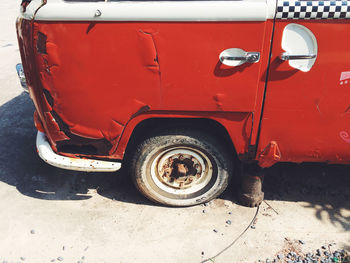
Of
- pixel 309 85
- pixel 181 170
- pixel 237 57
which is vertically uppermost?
pixel 237 57

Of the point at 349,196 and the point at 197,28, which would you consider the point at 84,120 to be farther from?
the point at 349,196

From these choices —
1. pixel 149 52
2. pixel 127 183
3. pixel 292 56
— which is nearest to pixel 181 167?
pixel 127 183

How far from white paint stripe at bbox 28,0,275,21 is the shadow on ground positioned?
1803 millimetres

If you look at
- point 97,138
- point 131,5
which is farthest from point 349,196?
point 131,5

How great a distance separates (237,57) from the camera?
7.84ft

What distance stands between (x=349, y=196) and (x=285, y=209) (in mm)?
709

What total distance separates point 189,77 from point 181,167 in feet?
3.28

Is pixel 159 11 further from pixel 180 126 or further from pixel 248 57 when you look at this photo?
pixel 180 126

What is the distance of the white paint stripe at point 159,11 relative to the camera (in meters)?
2.28

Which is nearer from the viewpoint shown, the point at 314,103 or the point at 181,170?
the point at 314,103

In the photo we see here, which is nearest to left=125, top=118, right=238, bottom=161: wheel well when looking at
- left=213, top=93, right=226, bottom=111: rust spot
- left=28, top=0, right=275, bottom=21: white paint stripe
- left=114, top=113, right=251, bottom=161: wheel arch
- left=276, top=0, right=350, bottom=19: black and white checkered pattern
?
left=114, top=113, right=251, bottom=161: wheel arch

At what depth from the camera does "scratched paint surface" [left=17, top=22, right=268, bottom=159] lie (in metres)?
2.36

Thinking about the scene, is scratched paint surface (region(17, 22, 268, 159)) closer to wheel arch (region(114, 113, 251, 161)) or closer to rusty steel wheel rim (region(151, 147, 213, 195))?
wheel arch (region(114, 113, 251, 161))

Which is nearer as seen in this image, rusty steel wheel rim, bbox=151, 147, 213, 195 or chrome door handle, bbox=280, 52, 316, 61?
chrome door handle, bbox=280, 52, 316, 61
